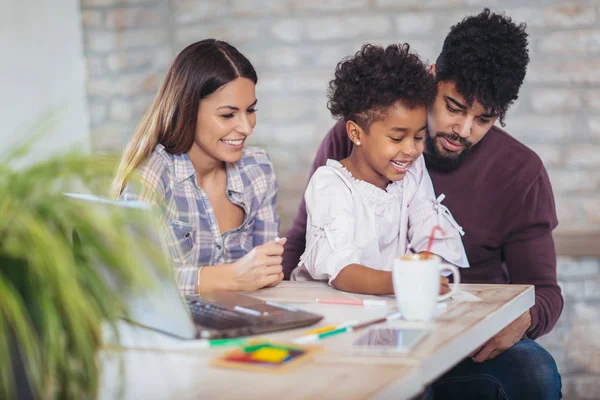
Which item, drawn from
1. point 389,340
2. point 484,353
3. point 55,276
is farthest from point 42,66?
point 55,276

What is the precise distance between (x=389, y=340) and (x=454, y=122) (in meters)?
1.00

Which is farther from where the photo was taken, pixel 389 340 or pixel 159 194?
pixel 159 194

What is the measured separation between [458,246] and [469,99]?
366 mm

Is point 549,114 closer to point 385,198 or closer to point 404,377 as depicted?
point 385,198

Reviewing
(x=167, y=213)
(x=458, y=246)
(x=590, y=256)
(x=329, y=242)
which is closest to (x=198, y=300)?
(x=329, y=242)

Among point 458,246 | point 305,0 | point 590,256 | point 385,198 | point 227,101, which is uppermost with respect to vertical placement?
point 305,0

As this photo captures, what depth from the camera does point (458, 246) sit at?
1.98 metres

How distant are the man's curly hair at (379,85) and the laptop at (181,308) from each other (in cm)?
65

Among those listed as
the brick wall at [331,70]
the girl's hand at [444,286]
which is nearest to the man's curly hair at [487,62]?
the girl's hand at [444,286]

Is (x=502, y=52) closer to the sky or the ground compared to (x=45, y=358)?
closer to the sky

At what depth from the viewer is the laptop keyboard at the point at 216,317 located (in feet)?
4.19

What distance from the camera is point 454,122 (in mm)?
2061

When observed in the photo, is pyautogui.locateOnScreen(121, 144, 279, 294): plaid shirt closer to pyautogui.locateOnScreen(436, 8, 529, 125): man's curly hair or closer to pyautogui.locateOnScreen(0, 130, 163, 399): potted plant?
pyautogui.locateOnScreen(436, 8, 529, 125): man's curly hair

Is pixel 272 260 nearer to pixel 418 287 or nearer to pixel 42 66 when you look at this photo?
pixel 418 287
